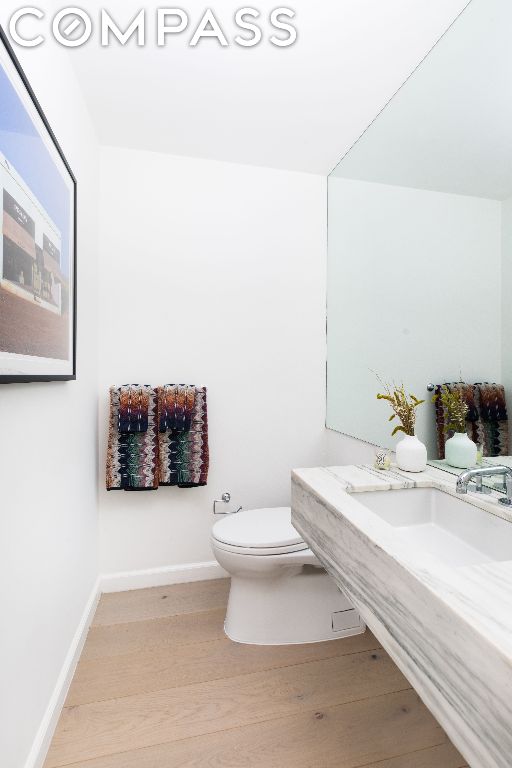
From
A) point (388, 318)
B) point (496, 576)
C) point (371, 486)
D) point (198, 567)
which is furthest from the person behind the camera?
point (198, 567)

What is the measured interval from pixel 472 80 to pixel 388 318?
897 millimetres

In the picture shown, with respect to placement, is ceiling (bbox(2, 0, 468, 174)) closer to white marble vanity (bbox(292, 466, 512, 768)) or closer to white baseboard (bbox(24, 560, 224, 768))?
white marble vanity (bbox(292, 466, 512, 768))

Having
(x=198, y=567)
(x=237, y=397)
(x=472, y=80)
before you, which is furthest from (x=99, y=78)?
(x=198, y=567)

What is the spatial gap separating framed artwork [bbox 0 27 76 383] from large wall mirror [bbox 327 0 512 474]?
134 cm

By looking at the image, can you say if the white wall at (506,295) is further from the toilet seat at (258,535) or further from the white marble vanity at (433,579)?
the toilet seat at (258,535)

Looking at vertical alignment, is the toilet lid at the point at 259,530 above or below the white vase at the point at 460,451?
below

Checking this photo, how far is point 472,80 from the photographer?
1.42m

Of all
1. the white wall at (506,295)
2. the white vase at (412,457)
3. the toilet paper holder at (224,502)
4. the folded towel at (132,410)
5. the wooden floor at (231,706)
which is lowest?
the wooden floor at (231,706)

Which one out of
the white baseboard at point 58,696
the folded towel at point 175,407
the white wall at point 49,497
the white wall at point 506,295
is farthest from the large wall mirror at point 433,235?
the white baseboard at point 58,696

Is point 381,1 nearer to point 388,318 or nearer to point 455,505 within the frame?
point 388,318

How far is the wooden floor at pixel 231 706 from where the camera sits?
125 cm

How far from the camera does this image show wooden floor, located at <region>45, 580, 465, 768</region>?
1246 mm

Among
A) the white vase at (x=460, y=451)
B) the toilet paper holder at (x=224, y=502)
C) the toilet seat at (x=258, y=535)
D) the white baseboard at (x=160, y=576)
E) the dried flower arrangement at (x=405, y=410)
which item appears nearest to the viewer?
the white vase at (x=460, y=451)

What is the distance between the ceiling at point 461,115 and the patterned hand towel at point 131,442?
159 cm
